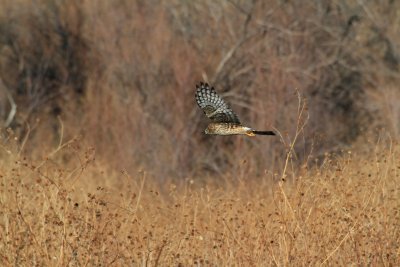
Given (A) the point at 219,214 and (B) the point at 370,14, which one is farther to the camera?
(B) the point at 370,14

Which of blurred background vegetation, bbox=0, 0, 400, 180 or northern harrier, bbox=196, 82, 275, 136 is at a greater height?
northern harrier, bbox=196, 82, 275, 136

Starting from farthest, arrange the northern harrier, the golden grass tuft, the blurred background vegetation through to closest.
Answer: the blurred background vegetation → the northern harrier → the golden grass tuft

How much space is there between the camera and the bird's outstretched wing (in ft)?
21.8

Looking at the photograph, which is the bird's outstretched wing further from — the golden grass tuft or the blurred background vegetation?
the blurred background vegetation

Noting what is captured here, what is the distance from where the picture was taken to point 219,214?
6781 millimetres

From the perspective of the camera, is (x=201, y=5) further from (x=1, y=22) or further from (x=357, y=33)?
(x=1, y=22)

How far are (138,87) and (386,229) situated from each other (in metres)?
9.47

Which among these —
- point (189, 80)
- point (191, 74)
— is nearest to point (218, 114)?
point (189, 80)

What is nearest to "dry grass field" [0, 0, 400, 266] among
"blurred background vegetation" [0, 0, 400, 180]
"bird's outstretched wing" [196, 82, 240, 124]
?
"blurred background vegetation" [0, 0, 400, 180]

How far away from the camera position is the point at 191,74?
15.1 m

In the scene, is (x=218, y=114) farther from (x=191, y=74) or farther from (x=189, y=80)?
(x=191, y=74)

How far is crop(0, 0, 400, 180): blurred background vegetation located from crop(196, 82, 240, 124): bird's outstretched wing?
627cm

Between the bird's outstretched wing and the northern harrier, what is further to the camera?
the bird's outstretched wing

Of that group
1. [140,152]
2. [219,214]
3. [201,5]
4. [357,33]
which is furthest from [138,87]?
[219,214]
